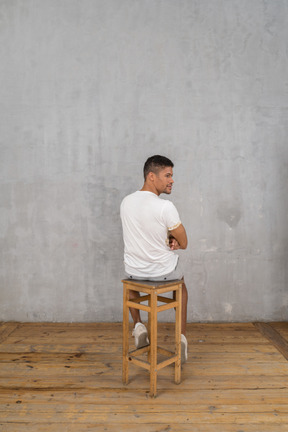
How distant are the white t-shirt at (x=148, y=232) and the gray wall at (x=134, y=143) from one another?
111 cm

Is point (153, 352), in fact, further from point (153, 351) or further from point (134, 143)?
point (134, 143)

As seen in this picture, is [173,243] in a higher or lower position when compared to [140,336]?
higher

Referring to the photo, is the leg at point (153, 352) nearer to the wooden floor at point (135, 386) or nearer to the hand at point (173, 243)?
the wooden floor at point (135, 386)

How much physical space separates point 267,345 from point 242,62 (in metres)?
2.68

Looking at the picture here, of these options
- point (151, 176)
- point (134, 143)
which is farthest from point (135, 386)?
point (134, 143)

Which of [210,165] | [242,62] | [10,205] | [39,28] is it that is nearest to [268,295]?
[210,165]

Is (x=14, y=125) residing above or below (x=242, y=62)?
below

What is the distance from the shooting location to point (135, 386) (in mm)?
2104

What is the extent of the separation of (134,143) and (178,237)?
A: 4.83 ft

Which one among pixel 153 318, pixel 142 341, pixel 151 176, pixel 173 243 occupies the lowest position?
pixel 142 341

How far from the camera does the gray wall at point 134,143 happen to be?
3318 mm

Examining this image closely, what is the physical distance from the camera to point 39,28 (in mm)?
3338

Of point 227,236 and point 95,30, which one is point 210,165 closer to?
point 227,236

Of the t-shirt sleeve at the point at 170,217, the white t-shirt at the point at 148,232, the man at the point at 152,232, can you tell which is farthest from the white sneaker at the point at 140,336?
the t-shirt sleeve at the point at 170,217
